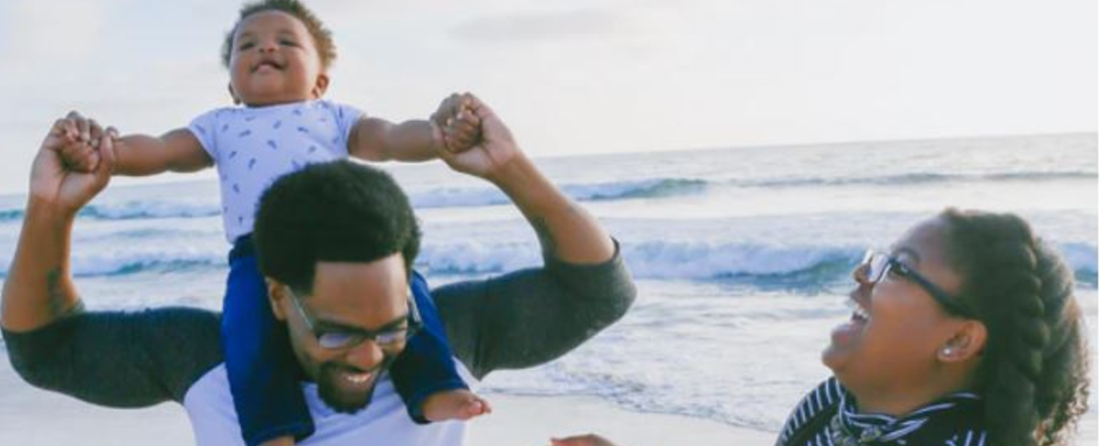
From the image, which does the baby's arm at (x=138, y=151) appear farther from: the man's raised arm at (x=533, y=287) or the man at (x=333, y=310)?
the man's raised arm at (x=533, y=287)

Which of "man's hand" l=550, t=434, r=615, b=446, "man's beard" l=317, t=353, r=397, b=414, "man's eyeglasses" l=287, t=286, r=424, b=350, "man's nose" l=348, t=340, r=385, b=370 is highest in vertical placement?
"man's eyeglasses" l=287, t=286, r=424, b=350

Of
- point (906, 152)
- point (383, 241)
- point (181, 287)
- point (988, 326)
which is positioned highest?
point (383, 241)

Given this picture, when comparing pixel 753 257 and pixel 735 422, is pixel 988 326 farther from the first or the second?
pixel 753 257

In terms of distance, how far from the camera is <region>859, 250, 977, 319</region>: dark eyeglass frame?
314 cm

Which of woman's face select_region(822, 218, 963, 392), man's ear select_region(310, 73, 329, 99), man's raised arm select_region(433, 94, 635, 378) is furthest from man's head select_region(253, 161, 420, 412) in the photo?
woman's face select_region(822, 218, 963, 392)

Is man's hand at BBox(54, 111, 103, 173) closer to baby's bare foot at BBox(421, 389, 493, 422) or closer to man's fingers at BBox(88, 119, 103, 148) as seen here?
man's fingers at BBox(88, 119, 103, 148)

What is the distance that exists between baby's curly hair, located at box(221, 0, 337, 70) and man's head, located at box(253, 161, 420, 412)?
96cm

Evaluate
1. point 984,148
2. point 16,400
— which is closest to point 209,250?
point 16,400

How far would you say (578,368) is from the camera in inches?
332

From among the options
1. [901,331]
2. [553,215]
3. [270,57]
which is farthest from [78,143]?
[901,331]

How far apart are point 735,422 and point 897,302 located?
4029 mm

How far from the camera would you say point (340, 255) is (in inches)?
101

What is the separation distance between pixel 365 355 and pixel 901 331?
1272mm

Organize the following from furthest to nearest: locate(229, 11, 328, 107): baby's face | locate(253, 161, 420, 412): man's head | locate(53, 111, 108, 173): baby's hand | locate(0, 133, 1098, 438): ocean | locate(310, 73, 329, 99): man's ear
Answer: locate(0, 133, 1098, 438): ocean, locate(310, 73, 329, 99): man's ear, locate(229, 11, 328, 107): baby's face, locate(53, 111, 108, 173): baby's hand, locate(253, 161, 420, 412): man's head
